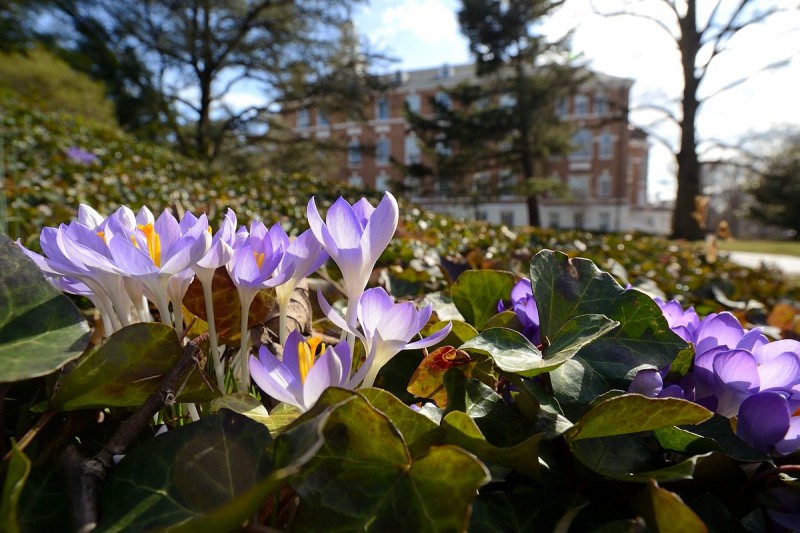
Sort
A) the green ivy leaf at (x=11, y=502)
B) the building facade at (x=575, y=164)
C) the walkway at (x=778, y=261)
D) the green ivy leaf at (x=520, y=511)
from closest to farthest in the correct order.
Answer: the green ivy leaf at (x=11, y=502) < the green ivy leaf at (x=520, y=511) < the walkway at (x=778, y=261) < the building facade at (x=575, y=164)

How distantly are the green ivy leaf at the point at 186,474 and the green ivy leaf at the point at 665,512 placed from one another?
0.23 m

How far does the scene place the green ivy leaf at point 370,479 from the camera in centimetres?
29

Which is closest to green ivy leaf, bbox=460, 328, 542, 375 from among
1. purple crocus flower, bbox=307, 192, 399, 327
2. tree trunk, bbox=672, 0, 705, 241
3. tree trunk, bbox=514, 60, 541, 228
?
purple crocus flower, bbox=307, 192, 399, 327

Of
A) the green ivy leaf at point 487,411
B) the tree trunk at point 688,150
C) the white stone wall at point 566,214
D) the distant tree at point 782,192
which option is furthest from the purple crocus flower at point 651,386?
the white stone wall at point 566,214

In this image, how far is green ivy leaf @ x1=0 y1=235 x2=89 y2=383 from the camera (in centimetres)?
32

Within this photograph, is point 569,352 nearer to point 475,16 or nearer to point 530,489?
point 530,489

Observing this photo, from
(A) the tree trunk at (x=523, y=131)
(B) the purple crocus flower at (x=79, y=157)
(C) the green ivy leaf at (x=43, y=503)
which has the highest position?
(A) the tree trunk at (x=523, y=131)

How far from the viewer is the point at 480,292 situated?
653mm

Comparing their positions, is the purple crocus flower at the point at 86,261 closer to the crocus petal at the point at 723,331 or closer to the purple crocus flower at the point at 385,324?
the purple crocus flower at the point at 385,324

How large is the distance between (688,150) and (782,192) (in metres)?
10.9

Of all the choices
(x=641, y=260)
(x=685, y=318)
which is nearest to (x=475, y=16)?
(x=641, y=260)

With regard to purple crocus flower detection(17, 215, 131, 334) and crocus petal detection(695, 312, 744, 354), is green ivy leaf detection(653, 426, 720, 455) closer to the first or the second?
crocus petal detection(695, 312, 744, 354)

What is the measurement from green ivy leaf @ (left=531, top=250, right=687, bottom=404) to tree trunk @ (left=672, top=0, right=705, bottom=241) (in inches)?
668

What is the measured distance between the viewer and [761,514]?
1.28 ft
